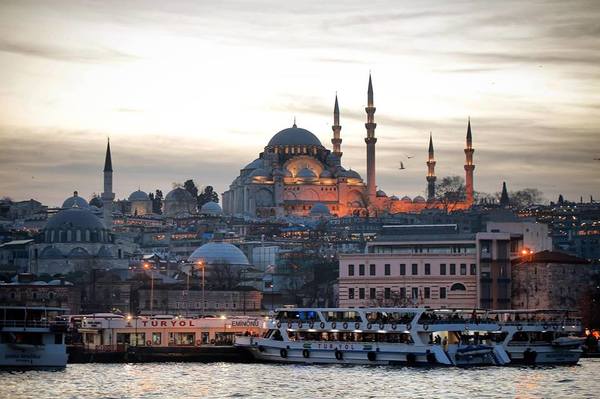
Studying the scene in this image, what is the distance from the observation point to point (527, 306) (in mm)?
100750

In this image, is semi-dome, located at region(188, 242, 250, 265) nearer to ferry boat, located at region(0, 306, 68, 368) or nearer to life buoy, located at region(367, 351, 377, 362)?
life buoy, located at region(367, 351, 377, 362)

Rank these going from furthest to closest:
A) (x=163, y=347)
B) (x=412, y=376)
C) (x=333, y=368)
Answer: (x=163, y=347)
(x=333, y=368)
(x=412, y=376)

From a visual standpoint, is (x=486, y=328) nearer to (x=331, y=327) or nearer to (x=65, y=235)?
(x=331, y=327)

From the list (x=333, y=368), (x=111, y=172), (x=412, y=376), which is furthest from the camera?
(x=111, y=172)

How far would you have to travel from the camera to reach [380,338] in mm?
77750

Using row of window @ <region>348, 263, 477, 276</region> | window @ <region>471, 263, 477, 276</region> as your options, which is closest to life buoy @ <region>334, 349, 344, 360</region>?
row of window @ <region>348, 263, 477, 276</region>

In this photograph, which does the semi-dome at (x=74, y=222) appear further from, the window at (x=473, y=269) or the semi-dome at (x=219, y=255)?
the window at (x=473, y=269)

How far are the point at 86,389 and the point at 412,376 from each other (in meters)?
13.8

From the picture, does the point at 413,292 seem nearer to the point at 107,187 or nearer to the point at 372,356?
the point at 372,356

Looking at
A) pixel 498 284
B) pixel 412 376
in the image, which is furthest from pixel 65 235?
pixel 412 376

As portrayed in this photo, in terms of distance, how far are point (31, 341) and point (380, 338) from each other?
15.6 m

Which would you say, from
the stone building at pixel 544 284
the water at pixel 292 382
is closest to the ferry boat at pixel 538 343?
the water at pixel 292 382

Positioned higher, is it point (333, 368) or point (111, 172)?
point (111, 172)

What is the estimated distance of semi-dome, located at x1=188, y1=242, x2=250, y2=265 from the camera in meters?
150
